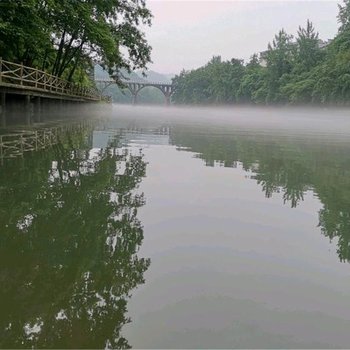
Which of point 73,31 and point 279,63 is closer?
point 73,31

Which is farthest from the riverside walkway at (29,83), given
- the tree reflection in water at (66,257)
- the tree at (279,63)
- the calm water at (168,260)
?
the tree at (279,63)

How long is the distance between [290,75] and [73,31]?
189 ft

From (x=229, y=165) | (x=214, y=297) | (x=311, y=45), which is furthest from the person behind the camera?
(x=311, y=45)

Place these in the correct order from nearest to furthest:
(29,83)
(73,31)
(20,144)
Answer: (20,144), (29,83), (73,31)

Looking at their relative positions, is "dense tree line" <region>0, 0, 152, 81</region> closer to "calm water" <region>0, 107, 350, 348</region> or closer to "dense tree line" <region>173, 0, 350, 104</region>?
"calm water" <region>0, 107, 350, 348</region>

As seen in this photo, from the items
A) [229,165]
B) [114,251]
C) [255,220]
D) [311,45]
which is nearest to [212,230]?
[255,220]

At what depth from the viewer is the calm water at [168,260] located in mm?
2932

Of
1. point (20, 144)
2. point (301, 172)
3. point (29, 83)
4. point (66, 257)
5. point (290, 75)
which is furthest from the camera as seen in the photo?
point (290, 75)

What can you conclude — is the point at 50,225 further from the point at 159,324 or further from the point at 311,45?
the point at 311,45

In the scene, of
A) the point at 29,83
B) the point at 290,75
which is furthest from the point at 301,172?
the point at 290,75

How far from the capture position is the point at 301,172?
1005 centimetres

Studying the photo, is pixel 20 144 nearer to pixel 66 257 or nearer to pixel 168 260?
pixel 66 257

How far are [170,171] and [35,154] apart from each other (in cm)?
323

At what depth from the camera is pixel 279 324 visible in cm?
308
